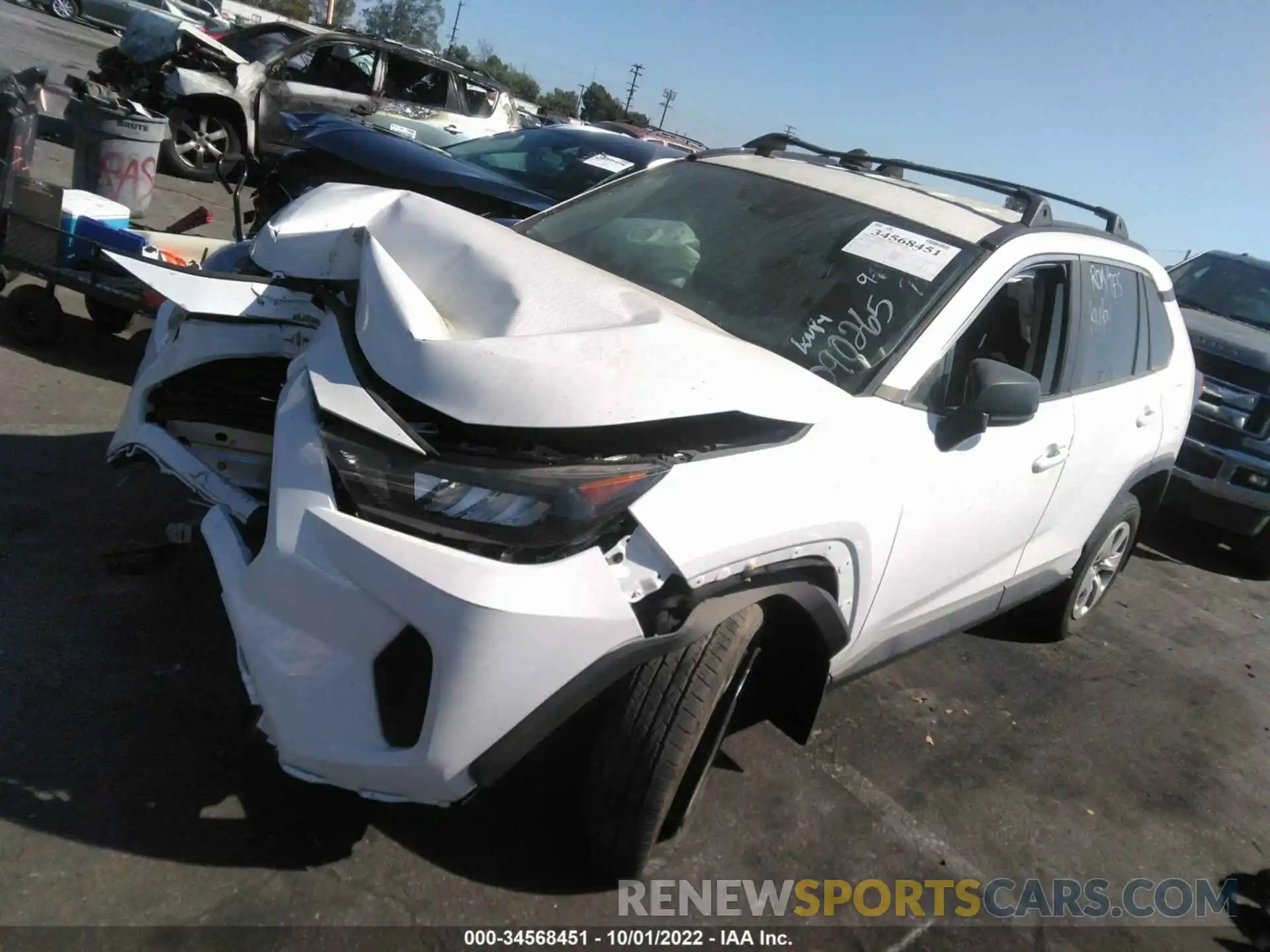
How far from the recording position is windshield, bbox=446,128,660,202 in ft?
23.0

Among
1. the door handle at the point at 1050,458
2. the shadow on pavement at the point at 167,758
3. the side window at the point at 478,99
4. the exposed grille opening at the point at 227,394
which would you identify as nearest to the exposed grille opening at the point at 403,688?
the shadow on pavement at the point at 167,758

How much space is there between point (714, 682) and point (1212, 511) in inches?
243

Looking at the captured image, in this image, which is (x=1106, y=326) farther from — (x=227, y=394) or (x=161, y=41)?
(x=161, y=41)

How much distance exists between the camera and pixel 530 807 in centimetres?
276

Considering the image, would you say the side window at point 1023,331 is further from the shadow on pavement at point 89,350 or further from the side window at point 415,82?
the side window at point 415,82

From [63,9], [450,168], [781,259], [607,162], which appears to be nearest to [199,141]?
[450,168]

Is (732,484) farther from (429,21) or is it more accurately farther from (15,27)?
(429,21)

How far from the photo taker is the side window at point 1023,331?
3.05 m

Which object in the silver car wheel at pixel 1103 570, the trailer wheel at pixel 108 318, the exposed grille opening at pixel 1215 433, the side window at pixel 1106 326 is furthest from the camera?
the exposed grille opening at pixel 1215 433

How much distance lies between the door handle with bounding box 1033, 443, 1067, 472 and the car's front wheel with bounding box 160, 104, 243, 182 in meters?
9.03

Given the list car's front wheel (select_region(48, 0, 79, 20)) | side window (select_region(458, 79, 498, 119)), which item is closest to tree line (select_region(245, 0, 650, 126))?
car's front wheel (select_region(48, 0, 79, 20))

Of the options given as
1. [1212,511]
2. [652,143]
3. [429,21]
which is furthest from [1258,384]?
[429,21]

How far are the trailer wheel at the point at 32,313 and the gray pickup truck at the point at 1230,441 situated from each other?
692cm

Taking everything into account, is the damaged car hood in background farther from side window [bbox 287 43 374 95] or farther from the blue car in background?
the blue car in background
